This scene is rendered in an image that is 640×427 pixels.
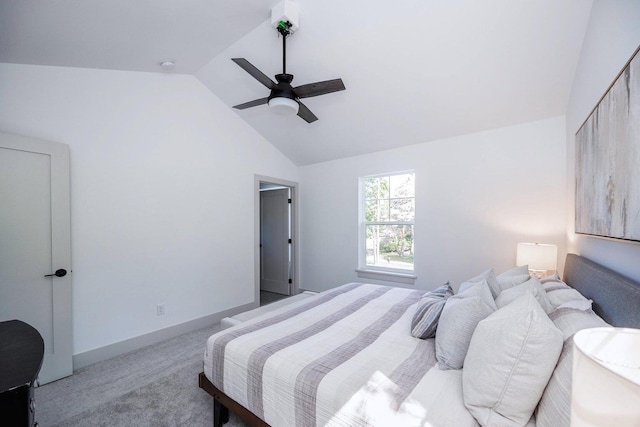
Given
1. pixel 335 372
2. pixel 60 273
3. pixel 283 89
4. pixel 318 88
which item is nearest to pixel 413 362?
pixel 335 372

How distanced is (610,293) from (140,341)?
3901mm

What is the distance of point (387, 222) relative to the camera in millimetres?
4145

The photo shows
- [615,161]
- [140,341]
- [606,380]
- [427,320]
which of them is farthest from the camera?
[140,341]

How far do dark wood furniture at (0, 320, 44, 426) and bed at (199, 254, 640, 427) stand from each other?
87 cm

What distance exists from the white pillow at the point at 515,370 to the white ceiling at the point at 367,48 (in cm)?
230

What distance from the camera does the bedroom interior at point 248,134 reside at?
208 centimetres

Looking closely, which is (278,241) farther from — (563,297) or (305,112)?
(563,297)

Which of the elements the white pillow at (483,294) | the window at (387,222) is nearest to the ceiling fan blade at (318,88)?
the white pillow at (483,294)

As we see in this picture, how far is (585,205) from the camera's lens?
73.3 inches

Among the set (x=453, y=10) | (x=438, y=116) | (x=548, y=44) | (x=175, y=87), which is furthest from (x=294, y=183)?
(x=548, y=44)

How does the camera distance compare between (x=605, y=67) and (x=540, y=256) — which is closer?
(x=605, y=67)

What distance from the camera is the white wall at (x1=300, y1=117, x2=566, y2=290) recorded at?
2.95 metres

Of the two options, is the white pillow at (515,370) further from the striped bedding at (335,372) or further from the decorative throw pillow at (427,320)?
the decorative throw pillow at (427,320)

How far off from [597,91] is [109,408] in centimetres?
406
